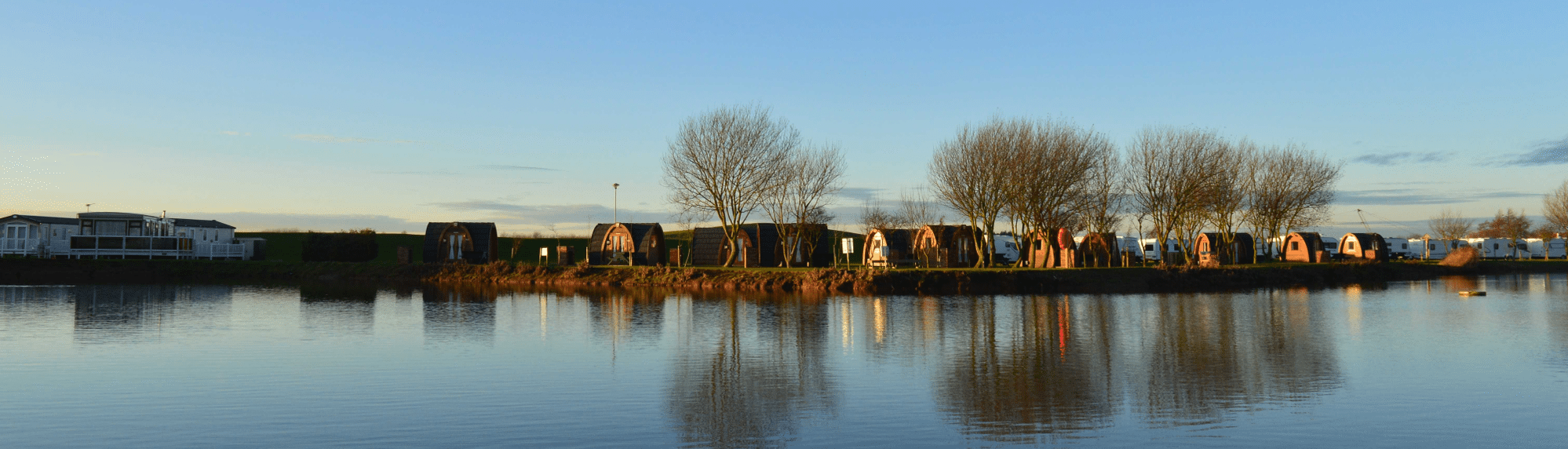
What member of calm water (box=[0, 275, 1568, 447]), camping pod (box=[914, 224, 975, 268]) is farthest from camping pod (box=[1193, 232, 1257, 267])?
calm water (box=[0, 275, 1568, 447])

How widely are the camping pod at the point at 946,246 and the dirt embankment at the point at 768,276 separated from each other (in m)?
12.6

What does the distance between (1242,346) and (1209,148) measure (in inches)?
1703

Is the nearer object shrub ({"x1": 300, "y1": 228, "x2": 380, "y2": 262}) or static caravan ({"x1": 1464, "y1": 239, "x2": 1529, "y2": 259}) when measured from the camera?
shrub ({"x1": 300, "y1": 228, "x2": 380, "y2": 262})

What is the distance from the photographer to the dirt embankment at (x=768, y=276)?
40062 millimetres

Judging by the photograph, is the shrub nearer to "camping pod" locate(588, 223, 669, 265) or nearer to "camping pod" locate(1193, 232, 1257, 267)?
"camping pod" locate(588, 223, 669, 265)

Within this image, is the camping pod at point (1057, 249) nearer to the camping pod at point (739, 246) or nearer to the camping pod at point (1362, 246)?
the camping pod at point (739, 246)

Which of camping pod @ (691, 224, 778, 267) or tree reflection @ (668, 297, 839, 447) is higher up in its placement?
camping pod @ (691, 224, 778, 267)

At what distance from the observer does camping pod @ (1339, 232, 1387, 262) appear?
3118 inches

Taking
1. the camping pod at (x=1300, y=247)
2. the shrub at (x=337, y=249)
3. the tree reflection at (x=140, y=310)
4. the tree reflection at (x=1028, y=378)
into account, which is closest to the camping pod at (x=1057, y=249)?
the camping pod at (x=1300, y=247)

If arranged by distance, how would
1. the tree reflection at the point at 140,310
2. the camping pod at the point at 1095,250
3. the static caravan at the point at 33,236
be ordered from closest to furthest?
the tree reflection at the point at 140,310
the camping pod at the point at 1095,250
the static caravan at the point at 33,236

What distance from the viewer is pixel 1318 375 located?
47.1ft

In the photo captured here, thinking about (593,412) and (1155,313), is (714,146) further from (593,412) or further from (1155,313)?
(593,412)

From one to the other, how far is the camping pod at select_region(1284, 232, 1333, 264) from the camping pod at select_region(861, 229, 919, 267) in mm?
34874

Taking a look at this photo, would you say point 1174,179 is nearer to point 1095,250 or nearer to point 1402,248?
point 1095,250
